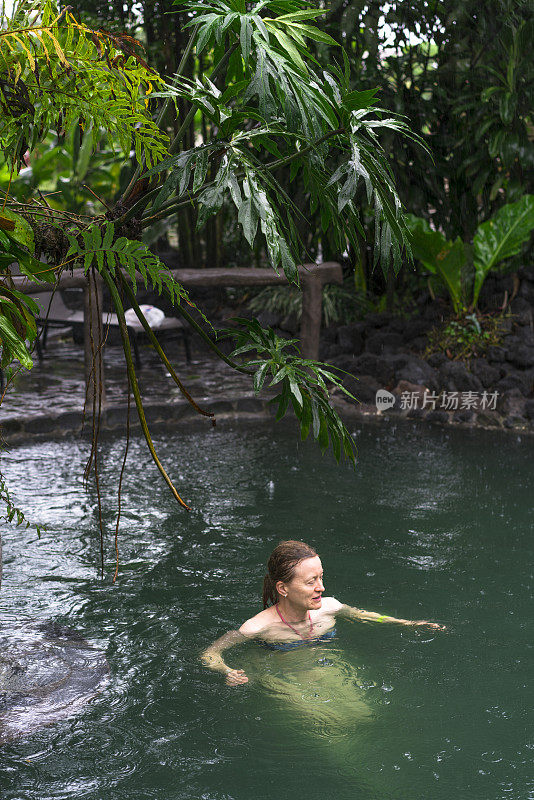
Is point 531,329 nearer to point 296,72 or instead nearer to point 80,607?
point 80,607

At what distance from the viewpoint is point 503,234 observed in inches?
398

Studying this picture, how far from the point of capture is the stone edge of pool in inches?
322

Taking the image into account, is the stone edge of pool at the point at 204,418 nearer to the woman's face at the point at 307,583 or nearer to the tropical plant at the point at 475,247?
the tropical plant at the point at 475,247

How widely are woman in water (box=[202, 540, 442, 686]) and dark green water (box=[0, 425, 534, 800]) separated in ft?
0.28

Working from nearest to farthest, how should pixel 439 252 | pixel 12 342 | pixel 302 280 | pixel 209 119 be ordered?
pixel 12 342 < pixel 209 119 < pixel 302 280 < pixel 439 252

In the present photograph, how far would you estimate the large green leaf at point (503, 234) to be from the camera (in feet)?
32.9

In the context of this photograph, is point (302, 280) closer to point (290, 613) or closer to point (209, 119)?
point (290, 613)

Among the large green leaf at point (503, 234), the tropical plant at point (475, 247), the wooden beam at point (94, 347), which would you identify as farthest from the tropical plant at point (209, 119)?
the large green leaf at point (503, 234)

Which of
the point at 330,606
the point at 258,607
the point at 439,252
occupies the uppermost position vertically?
the point at 439,252

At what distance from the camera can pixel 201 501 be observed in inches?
257

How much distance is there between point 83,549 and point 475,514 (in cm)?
272

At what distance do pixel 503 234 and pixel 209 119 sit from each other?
310 inches

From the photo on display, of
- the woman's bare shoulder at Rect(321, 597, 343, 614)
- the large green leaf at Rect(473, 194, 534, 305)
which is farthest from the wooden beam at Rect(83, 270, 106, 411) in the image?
the large green leaf at Rect(473, 194, 534, 305)

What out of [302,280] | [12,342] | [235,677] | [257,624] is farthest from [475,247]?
[12,342]
